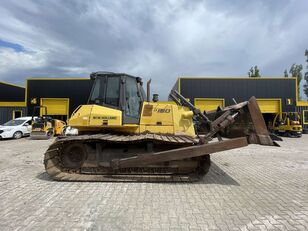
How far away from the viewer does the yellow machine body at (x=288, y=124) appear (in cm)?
1844

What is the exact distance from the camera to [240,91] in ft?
69.1

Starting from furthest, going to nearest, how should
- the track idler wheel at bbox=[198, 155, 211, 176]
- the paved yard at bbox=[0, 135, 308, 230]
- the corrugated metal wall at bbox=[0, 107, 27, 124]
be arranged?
the corrugated metal wall at bbox=[0, 107, 27, 124] → the track idler wheel at bbox=[198, 155, 211, 176] → the paved yard at bbox=[0, 135, 308, 230]

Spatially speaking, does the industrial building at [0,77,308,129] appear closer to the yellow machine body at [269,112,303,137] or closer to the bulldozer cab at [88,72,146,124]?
the yellow machine body at [269,112,303,137]

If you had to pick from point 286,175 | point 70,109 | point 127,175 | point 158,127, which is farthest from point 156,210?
point 70,109

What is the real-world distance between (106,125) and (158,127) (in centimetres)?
138

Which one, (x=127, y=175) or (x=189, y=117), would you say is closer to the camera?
(x=127, y=175)

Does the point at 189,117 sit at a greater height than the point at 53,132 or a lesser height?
greater

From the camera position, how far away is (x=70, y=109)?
70.7 ft

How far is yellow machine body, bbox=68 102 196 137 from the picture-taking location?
5438 millimetres

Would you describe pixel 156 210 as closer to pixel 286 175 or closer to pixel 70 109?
pixel 286 175

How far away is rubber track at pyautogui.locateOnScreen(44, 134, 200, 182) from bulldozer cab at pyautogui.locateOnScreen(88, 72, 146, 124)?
0.77 meters

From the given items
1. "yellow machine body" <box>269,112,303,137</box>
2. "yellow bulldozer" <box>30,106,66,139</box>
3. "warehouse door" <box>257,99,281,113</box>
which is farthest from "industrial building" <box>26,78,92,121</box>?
"yellow machine body" <box>269,112,303,137</box>

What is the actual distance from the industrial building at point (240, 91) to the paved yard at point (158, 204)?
15.3 meters

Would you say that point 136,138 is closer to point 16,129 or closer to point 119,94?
point 119,94
